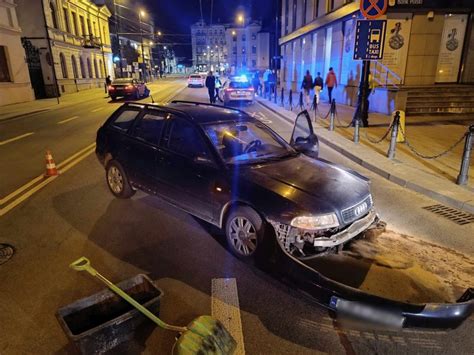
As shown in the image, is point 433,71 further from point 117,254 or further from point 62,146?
point 117,254

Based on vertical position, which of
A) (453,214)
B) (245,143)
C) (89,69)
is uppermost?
(89,69)

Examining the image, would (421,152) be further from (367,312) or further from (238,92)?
(238,92)

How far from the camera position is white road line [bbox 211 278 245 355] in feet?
9.70

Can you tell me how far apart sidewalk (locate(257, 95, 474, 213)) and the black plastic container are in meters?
5.20

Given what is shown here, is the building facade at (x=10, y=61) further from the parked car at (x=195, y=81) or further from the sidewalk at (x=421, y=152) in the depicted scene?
the sidewalk at (x=421, y=152)

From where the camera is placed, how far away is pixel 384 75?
60.2 ft

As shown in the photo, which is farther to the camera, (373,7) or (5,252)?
(373,7)

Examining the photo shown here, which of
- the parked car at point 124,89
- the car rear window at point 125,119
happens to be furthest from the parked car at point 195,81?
the car rear window at point 125,119

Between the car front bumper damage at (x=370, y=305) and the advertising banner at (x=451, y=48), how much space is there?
1915cm

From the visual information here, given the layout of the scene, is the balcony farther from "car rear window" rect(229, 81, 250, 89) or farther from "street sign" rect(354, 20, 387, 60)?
"street sign" rect(354, 20, 387, 60)

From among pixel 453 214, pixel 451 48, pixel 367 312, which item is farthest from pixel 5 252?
pixel 451 48

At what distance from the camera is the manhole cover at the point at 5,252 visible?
4160mm

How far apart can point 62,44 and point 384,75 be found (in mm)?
31047

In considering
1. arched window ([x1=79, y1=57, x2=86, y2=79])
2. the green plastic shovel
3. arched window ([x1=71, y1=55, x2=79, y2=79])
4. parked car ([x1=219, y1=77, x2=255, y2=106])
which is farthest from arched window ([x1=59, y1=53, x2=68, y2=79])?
the green plastic shovel
